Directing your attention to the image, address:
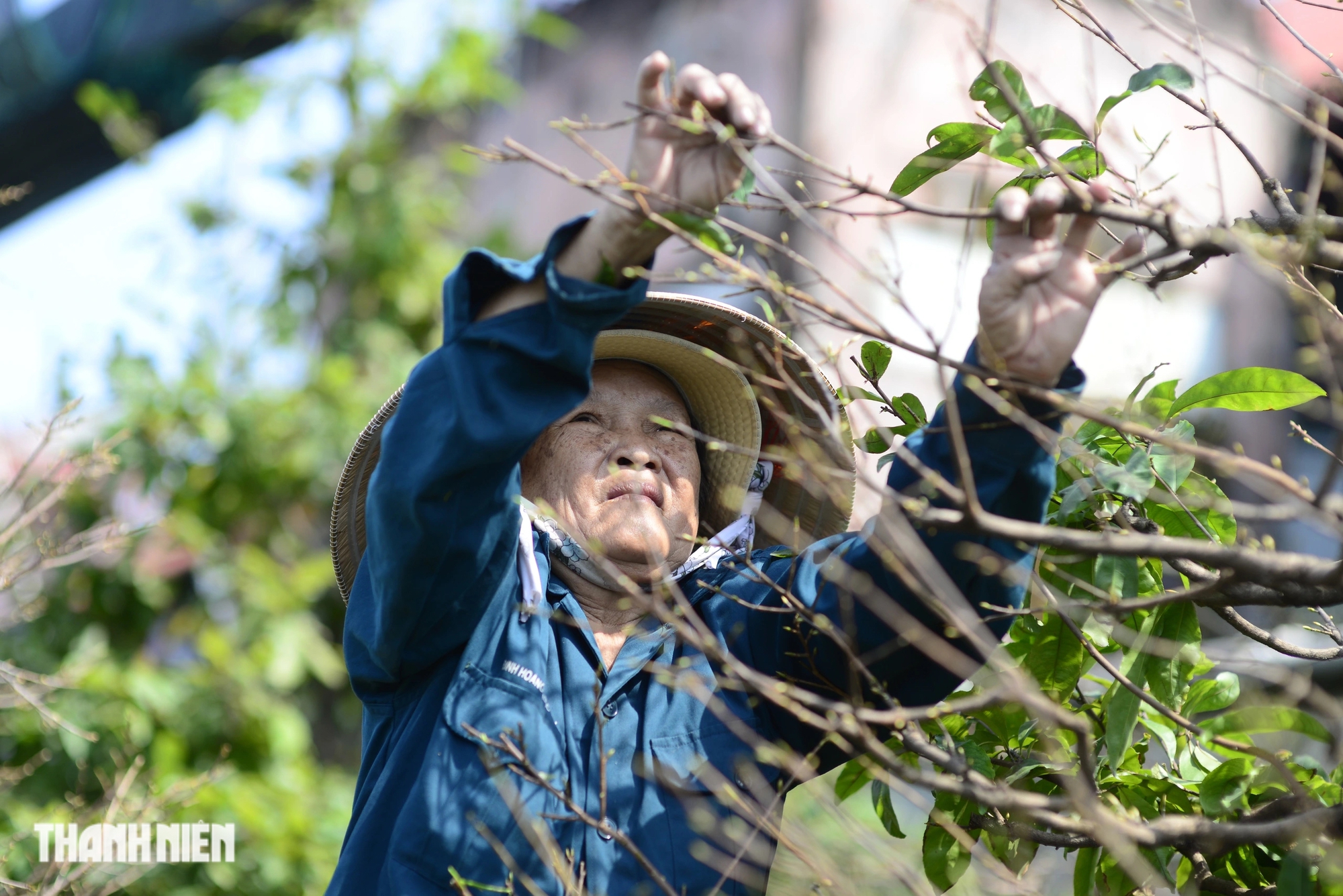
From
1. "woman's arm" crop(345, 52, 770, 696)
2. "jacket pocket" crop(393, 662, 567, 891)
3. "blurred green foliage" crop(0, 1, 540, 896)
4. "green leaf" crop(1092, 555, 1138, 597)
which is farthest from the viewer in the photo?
"blurred green foliage" crop(0, 1, 540, 896)

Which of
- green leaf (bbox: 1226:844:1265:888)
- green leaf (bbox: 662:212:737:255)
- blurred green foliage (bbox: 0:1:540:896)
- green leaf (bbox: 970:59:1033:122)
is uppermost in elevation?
green leaf (bbox: 970:59:1033:122)

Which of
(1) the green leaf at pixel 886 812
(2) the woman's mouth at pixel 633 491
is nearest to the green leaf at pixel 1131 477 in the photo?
(1) the green leaf at pixel 886 812

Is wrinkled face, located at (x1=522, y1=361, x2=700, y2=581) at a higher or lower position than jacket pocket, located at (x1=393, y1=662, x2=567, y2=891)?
higher

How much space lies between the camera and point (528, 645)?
5.61ft

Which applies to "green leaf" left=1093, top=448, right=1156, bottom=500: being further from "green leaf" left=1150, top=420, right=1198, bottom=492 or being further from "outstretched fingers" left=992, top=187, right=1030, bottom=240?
"outstretched fingers" left=992, top=187, right=1030, bottom=240

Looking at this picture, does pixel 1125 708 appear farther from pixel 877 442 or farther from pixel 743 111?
pixel 743 111

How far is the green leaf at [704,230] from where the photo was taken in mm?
1269

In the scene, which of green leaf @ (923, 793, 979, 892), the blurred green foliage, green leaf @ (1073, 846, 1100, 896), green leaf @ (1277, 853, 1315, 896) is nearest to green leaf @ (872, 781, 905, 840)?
green leaf @ (923, 793, 979, 892)

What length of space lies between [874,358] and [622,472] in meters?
0.44

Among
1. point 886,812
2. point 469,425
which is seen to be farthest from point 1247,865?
point 469,425

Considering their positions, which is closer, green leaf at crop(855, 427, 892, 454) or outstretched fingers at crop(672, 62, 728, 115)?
outstretched fingers at crop(672, 62, 728, 115)

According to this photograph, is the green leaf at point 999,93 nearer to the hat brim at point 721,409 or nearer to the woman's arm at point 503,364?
the woman's arm at point 503,364

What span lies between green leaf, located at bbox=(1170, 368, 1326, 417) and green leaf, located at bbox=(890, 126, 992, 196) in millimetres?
382

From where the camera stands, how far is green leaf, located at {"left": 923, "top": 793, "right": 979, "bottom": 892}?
162cm
